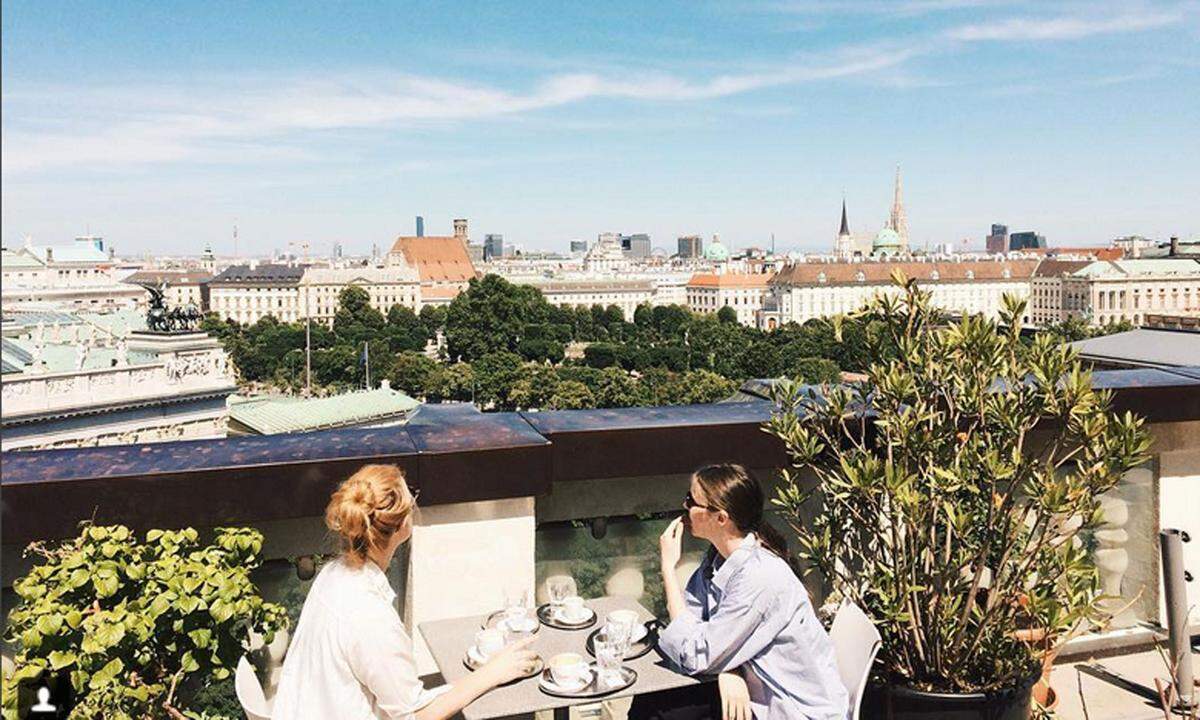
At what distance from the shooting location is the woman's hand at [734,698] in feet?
8.40

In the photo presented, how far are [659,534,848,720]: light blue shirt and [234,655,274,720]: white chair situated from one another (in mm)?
1033

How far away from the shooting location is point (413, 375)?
65.2 meters

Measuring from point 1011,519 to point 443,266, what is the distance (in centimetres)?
14274

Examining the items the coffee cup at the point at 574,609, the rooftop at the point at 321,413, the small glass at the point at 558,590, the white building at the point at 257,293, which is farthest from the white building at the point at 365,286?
the coffee cup at the point at 574,609

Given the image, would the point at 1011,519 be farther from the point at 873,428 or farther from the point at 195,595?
the point at 195,595

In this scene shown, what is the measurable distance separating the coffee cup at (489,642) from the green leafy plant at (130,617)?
619 mm

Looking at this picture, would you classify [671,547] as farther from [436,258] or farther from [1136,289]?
[436,258]

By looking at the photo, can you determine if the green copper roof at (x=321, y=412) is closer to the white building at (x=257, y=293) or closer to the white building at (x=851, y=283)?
the white building at (x=851, y=283)

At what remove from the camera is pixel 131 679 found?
249 centimetres

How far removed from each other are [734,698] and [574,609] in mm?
656

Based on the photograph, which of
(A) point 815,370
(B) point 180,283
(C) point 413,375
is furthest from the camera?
(B) point 180,283

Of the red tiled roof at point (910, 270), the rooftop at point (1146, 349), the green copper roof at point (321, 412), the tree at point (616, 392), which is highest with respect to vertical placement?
the red tiled roof at point (910, 270)

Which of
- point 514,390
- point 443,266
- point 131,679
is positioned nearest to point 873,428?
point 131,679

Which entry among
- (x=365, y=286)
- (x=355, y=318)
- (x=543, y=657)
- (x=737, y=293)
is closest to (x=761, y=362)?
(x=355, y=318)
